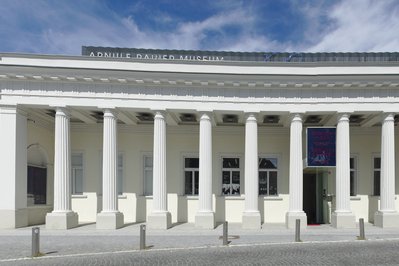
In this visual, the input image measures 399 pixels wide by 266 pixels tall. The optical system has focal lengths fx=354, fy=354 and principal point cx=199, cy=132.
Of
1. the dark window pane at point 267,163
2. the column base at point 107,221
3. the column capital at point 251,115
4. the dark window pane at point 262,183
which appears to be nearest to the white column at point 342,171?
the column capital at point 251,115

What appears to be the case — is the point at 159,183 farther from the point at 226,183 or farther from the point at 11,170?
the point at 11,170

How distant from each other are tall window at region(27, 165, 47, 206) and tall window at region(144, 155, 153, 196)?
4916 millimetres

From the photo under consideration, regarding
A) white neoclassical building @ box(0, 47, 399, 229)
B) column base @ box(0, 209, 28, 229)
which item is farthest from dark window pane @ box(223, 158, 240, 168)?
column base @ box(0, 209, 28, 229)

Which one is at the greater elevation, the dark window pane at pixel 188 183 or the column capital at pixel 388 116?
the column capital at pixel 388 116

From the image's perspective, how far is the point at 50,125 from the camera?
58.3 ft

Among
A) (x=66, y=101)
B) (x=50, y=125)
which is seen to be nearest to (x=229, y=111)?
(x=66, y=101)

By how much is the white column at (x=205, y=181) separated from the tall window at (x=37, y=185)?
7694 mm

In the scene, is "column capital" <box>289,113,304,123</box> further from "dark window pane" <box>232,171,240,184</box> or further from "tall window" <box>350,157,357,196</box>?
"tall window" <box>350,157,357,196</box>

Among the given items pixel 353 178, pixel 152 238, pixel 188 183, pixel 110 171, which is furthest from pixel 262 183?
pixel 110 171

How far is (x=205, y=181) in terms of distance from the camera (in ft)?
49.2

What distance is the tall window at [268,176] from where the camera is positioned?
1808 cm

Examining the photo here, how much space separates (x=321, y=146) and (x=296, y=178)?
179 cm

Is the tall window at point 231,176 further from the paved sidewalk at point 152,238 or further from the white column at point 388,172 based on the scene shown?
the white column at point 388,172

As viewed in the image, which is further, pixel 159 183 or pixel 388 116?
pixel 388 116
